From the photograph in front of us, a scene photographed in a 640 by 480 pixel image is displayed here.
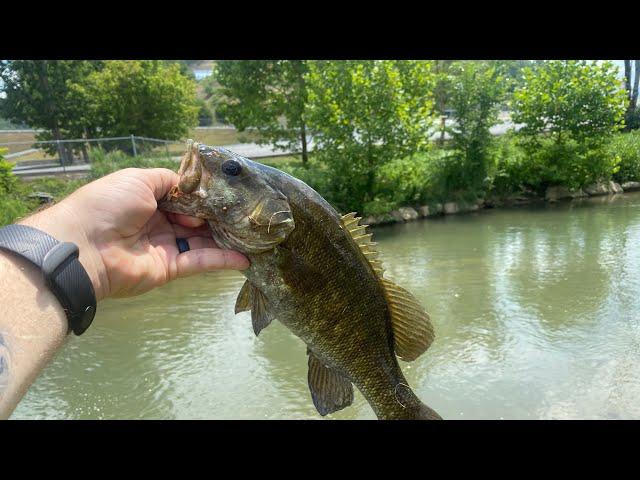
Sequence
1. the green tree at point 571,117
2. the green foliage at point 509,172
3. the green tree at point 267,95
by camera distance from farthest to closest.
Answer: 1. the green tree at point 571,117
2. the green foliage at point 509,172
3. the green tree at point 267,95

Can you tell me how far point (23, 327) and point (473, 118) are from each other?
62.5 ft

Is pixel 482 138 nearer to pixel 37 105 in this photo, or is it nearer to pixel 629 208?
pixel 629 208

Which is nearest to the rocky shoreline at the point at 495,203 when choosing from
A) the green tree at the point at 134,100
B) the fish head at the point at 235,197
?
the green tree at the point at 134,100

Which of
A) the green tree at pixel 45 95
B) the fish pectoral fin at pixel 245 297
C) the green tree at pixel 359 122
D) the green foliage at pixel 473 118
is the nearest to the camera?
the fish pectoral fin at pixel 245 297

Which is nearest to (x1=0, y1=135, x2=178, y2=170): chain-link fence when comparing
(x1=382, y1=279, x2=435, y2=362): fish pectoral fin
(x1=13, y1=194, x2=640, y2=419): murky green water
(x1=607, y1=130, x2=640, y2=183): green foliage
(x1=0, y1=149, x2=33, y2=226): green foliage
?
(x1=0, y1=149, x2=33, y2=226): green foliage

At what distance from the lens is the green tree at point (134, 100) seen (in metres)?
22.5

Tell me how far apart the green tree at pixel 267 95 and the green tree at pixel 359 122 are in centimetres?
257

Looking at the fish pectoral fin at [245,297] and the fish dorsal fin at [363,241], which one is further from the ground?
the fish dorsal fin at [363,241]

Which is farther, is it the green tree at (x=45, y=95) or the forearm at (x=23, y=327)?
the green tree at (x=45, y=95)

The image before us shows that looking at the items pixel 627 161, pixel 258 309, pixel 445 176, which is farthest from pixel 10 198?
pixel 627 161

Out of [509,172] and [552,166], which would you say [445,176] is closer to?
[509,172]

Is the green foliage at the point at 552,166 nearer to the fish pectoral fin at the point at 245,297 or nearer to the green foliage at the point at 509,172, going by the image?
the green foliage at the point at 509,172

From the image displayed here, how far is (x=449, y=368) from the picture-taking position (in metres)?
7.71

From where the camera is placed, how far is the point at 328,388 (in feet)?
8.32
